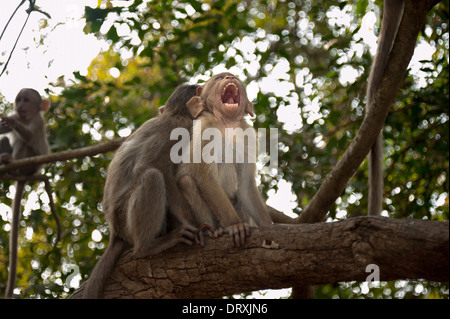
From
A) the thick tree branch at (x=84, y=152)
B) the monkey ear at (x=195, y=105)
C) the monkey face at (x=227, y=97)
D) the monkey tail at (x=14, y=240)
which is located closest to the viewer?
the monkey face at (x=227, y=97)

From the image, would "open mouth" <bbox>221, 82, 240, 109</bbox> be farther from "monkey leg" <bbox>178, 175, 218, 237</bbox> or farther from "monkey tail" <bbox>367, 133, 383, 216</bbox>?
"monkey tail" <bbox>367, 133, 383, 216</bbox>

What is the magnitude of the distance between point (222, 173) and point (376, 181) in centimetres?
155

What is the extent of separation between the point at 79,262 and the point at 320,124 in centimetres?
399

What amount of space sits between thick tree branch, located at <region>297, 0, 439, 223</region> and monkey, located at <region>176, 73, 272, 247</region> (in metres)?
0.63

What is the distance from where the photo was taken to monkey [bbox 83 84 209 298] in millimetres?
4496

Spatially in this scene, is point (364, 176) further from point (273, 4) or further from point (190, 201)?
point (273, 4)

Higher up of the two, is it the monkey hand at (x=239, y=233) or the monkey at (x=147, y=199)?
the monkey at (x=147, y=199)

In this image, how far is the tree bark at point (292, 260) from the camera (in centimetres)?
305

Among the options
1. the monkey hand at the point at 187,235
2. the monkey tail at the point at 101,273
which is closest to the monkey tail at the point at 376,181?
the monkey hand at the point at 187,235

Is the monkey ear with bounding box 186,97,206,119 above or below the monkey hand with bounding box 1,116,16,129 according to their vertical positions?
below

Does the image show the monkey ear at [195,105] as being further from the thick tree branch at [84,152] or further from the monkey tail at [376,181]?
the monkey tail at [376,181]

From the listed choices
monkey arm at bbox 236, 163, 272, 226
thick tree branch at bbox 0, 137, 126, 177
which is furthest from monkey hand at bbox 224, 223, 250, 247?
thick tree branch at bbox 0, 137, 126, 177

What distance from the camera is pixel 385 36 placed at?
16.5 feet
